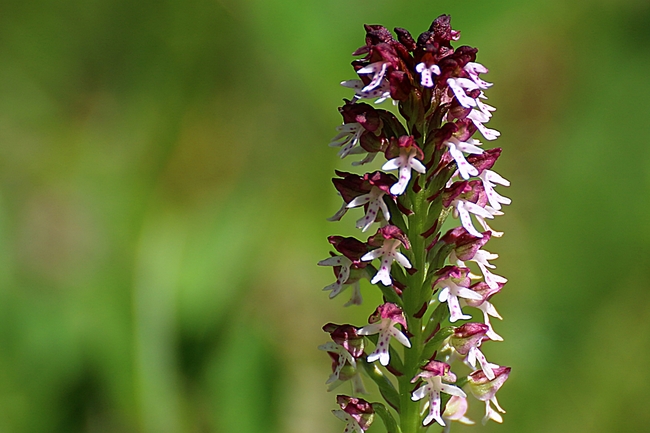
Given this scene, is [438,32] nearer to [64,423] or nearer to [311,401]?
[64,423]

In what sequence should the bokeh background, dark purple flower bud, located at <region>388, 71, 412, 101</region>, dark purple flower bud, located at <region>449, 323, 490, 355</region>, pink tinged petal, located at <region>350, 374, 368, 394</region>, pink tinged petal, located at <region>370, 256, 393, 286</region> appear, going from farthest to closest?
the bokeh background < pink tinged petal, located at <region>350, 374, 368, 394</region> < dark purple flower bud, located at <region>449, 323, 490, 355</region> < dark purple flower bud, located at <region>388, 71, 412, 101</region> < pink tinged petal, located at <region>370, 256, 393, 286</region>

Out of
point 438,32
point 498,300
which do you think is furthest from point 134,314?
point 498,300

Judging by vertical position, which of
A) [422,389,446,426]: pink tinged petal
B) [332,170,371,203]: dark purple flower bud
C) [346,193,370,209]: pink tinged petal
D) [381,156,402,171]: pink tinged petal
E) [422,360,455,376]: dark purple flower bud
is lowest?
[422,389,446,426]: pink tinged petal

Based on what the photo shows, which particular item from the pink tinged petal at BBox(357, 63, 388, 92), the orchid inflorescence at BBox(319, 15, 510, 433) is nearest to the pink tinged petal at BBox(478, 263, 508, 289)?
the orchid inflorescence at BBox(319, 15, 510, 433)

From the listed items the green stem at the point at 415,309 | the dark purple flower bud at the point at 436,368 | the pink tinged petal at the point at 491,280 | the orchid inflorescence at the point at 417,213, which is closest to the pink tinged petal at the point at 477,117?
the orchid inflorescence at the point at 417,213

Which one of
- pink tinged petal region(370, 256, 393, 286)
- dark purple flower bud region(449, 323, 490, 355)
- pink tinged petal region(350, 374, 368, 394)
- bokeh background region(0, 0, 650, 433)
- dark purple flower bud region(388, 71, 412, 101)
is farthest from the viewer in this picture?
bokeh background region(0, 0, 650, 433)

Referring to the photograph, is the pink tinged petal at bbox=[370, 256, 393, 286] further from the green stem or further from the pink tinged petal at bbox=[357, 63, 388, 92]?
the pink tinged petal at bbox=[357, 63, 388, 92]

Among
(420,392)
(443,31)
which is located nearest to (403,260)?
(420,392)
